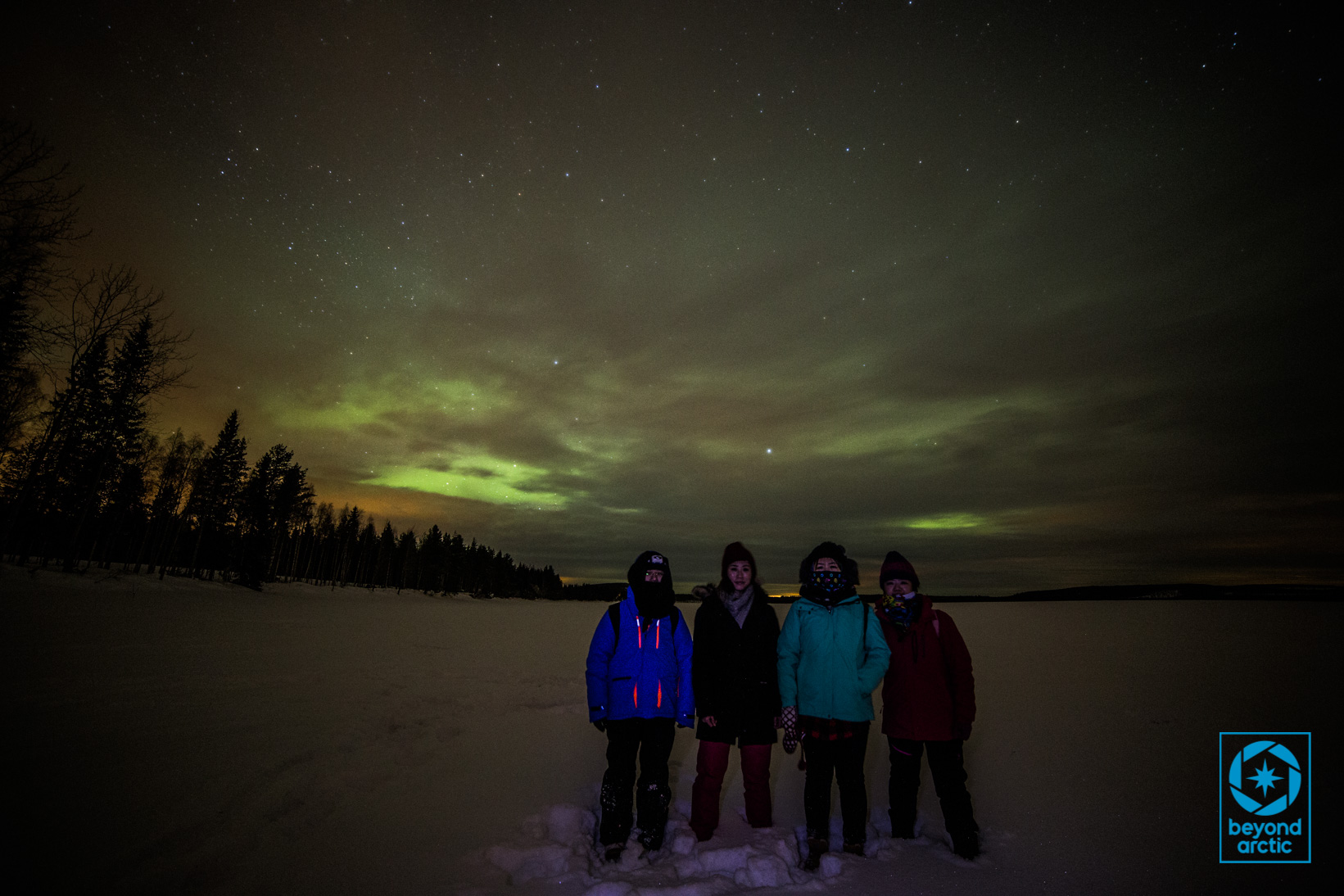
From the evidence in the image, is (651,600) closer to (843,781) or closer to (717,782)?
(717,782)

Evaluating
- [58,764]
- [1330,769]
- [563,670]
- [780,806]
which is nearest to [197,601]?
[563,670]

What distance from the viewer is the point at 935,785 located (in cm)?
444

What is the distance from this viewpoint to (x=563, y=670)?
12914 millimetres

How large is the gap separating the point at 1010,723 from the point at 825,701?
271 inches

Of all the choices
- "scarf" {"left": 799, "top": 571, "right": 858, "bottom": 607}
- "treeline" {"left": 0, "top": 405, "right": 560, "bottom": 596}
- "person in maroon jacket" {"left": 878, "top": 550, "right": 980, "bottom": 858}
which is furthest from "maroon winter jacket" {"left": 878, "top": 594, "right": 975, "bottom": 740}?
"treeline" {"left": 0, "top": 405, "right": 560, "bottom": 596}

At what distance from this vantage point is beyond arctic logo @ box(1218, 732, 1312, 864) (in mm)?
4426

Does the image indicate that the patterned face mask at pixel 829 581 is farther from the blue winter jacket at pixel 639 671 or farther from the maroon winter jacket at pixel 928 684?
the blue winter jacket at pixel 639 671

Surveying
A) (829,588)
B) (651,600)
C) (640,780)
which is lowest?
(640,780)

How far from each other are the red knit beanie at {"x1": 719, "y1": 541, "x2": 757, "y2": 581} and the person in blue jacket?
547 mm

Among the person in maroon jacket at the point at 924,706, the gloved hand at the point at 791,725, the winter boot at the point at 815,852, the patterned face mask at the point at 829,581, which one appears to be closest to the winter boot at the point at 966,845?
the person in maroon jacket at the point at 924,706

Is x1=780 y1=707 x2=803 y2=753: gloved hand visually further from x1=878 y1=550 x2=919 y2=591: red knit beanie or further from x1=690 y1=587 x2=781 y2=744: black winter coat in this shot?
x1=878 y1=550 x2=919 y2=591: red knit beanie

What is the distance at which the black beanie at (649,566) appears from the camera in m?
4.68

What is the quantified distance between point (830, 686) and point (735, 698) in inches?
32.8

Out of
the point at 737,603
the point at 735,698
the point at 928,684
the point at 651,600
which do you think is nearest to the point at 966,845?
the point at 928,684
